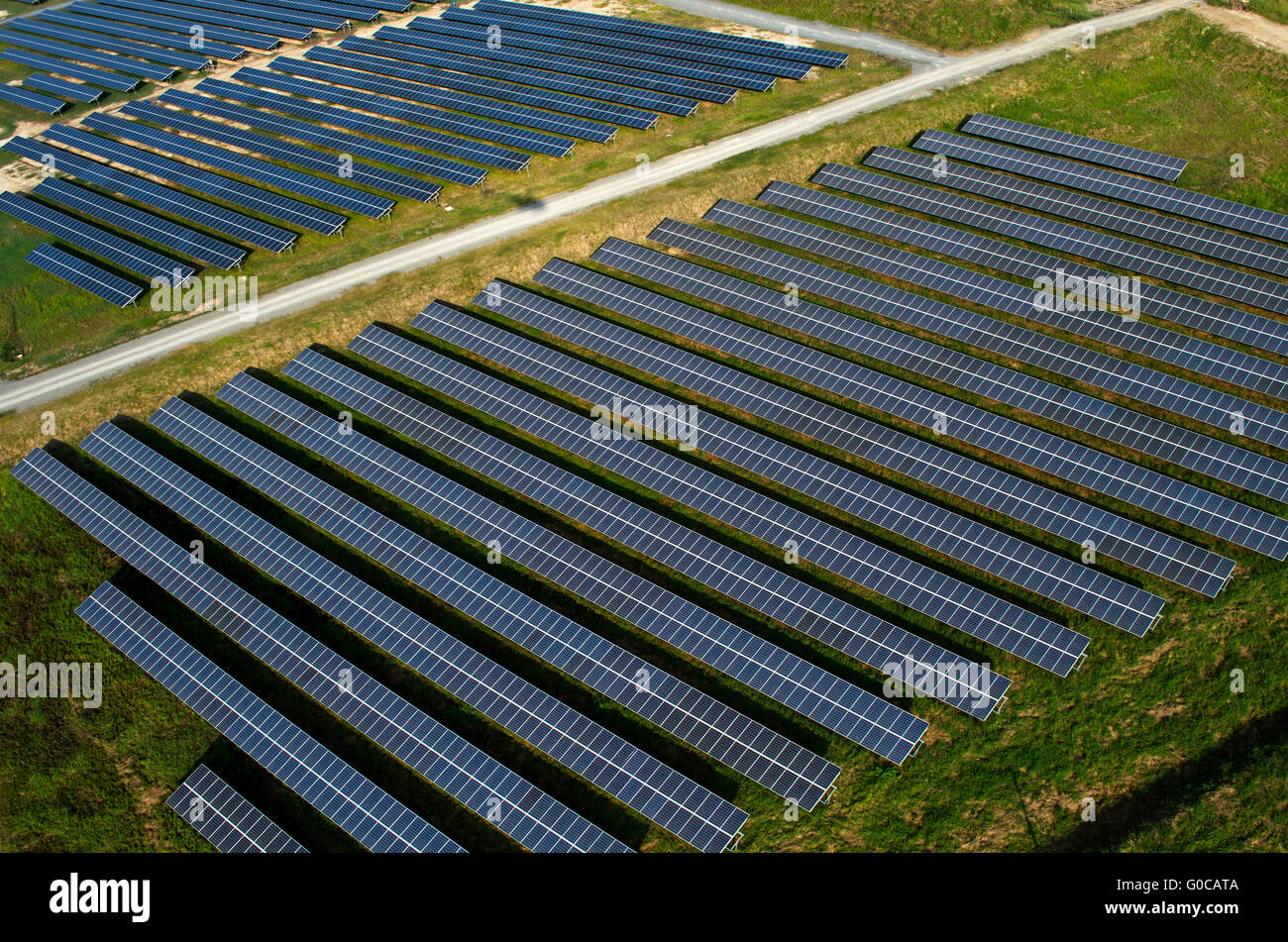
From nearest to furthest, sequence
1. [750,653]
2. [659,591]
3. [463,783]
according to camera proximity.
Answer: [463,783] → [750,653] → [659,591]

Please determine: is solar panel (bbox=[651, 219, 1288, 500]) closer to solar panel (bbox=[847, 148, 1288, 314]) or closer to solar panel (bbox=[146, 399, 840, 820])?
solar panel (bbox=[847, 148, 1288, 314])

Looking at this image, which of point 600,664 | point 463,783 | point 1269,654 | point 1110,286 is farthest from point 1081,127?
point 463,783

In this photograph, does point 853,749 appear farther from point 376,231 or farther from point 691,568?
point 376,231

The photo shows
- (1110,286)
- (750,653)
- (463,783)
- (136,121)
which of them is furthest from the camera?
(136,121)

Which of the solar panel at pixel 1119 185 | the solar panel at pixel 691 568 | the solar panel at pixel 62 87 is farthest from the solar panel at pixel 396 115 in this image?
the solar panel at pixel 1119 185

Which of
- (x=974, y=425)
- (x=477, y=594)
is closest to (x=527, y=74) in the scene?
(x=974, y=425)

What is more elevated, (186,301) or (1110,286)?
(1110,286)
